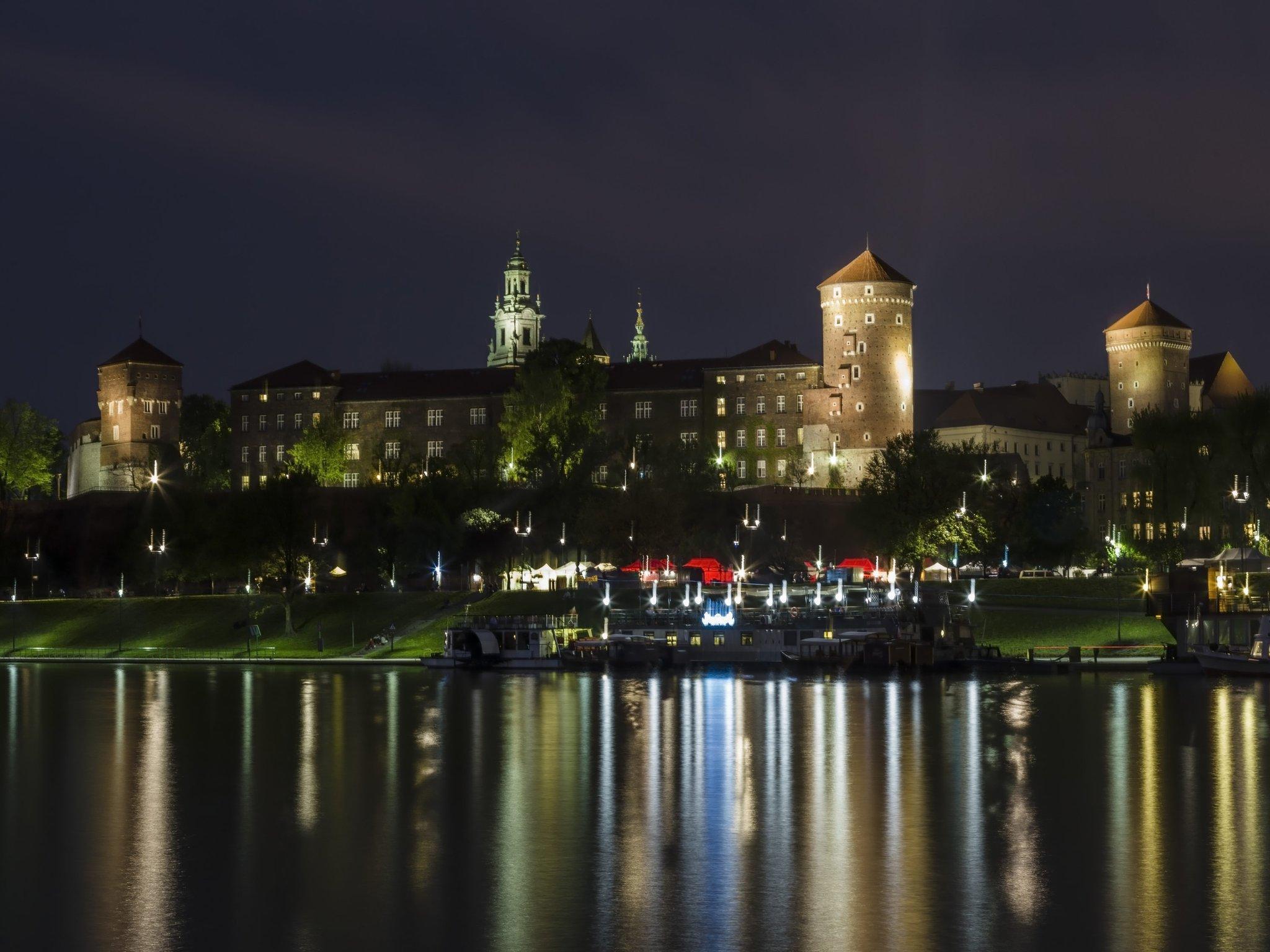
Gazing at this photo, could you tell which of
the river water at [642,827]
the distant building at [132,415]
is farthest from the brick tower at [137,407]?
the river water at [642,827]

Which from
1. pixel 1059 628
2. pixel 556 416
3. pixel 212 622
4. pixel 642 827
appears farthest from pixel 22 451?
pixel 642 827

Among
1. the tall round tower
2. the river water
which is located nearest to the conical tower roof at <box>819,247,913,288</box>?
the tall round tower

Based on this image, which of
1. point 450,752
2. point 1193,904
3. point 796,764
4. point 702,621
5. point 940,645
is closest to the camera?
point 1193,904

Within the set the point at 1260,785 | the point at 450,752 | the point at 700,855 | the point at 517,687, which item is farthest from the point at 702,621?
the point at 700,855

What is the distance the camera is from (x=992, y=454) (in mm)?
116312

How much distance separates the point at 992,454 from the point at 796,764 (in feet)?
270

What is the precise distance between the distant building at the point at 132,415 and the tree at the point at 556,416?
29.8 metres

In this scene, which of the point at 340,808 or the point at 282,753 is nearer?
the point at 340,808

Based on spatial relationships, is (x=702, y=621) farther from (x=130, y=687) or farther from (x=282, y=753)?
(x=282, y=753)

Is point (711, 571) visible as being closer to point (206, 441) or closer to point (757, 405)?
point (757, 405)

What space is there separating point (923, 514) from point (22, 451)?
81.5m

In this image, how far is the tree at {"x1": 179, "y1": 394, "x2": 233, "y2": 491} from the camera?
160 metres

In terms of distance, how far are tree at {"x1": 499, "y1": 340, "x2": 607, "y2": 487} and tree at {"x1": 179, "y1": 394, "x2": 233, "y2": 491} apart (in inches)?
1286

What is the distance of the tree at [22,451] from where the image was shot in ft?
481
